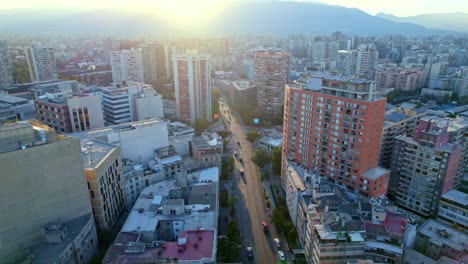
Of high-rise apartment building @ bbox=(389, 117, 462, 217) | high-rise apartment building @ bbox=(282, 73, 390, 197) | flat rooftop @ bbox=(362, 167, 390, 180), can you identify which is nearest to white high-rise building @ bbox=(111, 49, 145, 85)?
high-rise apartment building @ bbox=(282, 73, 390, 197)

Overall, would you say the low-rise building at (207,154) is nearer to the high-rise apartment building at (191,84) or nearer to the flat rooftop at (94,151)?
the flat rooftop at (94,151)

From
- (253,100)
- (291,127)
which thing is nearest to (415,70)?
(253,100)

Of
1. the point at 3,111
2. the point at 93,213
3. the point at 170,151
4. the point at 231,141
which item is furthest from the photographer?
the point at 231,141

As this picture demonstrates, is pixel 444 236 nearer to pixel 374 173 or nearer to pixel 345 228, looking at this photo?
pixel 374 173

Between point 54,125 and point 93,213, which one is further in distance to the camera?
point 54,125

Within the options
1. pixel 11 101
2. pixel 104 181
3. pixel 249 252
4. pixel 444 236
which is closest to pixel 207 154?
pixel 104 181

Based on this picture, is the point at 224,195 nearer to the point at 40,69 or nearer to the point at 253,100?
the point at 253,100
